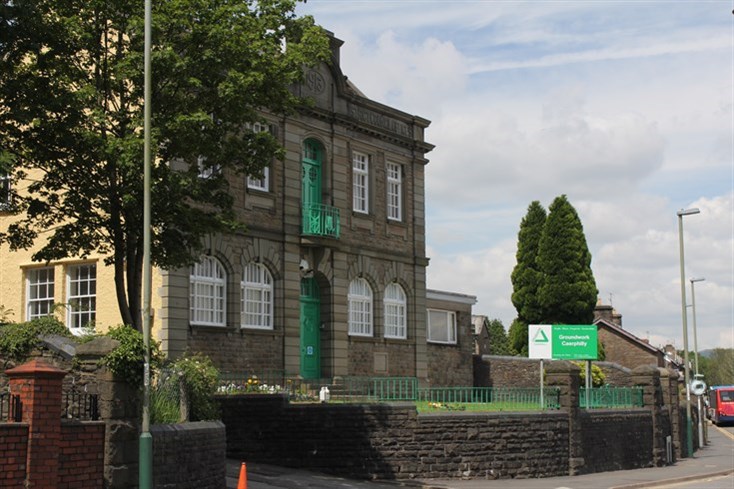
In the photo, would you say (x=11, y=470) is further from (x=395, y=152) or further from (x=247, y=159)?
(x=395, y=152)

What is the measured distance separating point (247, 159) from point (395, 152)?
15681 millimetres

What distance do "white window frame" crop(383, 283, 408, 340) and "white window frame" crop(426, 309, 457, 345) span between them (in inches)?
183

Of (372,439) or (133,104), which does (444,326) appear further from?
(133,104)

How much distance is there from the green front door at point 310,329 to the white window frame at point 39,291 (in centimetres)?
746

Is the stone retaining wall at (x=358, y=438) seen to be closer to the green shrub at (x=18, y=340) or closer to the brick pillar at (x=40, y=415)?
the green shrub at (x=18, y=340)

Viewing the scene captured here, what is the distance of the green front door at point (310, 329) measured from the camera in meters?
32.3

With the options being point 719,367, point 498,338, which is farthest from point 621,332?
point 719,367

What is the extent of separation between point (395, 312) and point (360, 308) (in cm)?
210

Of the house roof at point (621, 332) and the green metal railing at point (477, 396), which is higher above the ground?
the house roof at point (621, 332)

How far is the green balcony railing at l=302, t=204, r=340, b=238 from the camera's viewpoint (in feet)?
105

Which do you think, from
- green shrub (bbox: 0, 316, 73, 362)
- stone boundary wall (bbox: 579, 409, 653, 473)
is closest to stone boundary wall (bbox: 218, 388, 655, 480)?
stone boundary wall (bbox: 579, 409, 653, 473)

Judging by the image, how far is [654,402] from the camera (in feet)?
112

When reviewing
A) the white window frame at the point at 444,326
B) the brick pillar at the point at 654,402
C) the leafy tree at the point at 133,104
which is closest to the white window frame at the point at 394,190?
the white window frame at the point at 444,326

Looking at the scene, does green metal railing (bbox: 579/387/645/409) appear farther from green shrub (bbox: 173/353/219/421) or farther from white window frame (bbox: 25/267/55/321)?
white window frame (bbox: 25/267/55/321)
